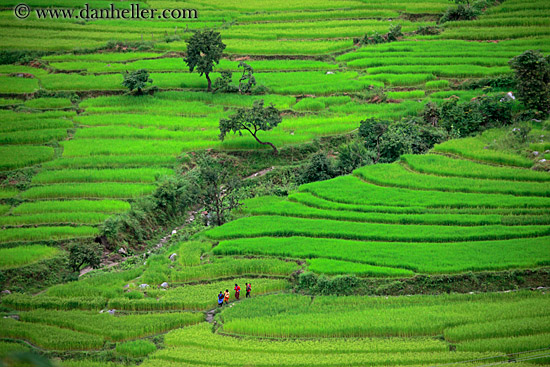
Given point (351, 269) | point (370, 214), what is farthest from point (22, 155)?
point (351, 269)

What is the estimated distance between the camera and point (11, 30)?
4844 centimetres

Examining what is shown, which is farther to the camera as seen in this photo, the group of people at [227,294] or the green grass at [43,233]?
the green grass at [43,233]

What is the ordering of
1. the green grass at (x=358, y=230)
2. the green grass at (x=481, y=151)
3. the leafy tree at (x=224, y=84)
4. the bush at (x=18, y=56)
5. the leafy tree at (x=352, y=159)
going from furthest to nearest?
the bush at (x=18, y=56), the leafy tree at (x=224, y=84), the leafy tree at (x=352, y=159), the green grass at (x=481, y=151), the green grass at (x=358, y=230)

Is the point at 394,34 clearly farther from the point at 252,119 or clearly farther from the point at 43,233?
the point at 43,233

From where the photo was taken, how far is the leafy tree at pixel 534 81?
30.5 meters

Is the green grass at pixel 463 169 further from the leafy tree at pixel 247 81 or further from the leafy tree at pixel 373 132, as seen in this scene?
the leafy tree at pixel 247 81

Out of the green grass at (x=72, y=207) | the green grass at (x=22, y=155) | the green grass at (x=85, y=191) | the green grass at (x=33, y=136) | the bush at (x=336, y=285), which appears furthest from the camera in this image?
the green grass at (x=33, y=136)

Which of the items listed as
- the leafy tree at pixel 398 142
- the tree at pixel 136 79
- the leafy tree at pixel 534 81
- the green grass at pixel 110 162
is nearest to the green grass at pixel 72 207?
the green grass at pixel 110 162

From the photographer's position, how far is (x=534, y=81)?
1197 inches

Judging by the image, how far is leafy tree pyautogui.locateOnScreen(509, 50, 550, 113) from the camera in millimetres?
30500

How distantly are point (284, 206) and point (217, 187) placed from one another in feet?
10.5

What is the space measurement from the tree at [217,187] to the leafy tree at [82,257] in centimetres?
506

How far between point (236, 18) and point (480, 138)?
86.8 feet

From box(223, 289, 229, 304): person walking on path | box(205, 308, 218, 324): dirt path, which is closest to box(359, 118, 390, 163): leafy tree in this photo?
box(223, 289, 229, 304): person walking on path
